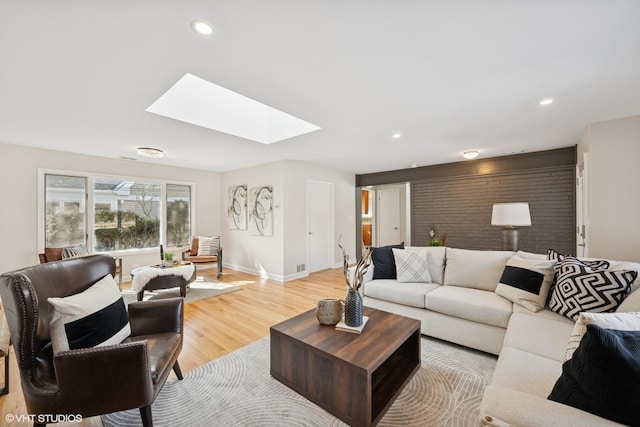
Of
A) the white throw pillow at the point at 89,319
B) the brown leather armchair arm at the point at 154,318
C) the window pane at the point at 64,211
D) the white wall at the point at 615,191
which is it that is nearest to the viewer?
the white throw pillow at the point at 89,319

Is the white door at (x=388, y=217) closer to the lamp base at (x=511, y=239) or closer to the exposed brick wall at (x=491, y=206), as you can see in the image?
the exposed brick wall at (x=491, y=206)

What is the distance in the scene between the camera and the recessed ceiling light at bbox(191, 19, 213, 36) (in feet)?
4.86

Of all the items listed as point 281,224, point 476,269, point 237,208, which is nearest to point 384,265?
point 476,269

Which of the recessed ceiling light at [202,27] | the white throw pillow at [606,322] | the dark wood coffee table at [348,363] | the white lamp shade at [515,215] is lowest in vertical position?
the dark wood coffee table at [348,363]

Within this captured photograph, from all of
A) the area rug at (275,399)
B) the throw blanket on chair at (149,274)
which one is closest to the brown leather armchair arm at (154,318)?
the area rug at (275,399)

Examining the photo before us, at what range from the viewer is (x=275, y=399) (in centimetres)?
179

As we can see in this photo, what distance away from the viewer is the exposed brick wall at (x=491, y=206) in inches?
175

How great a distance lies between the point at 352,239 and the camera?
6.76 metres

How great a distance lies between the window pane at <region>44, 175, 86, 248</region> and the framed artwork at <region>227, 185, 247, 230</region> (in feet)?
8.51

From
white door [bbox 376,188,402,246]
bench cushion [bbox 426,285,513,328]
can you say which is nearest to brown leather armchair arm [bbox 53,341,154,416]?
bench cushion [bbox 426,285,513,328]

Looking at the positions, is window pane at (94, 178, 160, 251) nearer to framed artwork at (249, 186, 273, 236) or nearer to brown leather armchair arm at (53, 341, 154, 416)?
framed artwork at (249, 186, 273, 236)

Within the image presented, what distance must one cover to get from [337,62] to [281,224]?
11.6ft

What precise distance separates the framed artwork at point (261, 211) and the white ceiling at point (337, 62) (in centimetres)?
214

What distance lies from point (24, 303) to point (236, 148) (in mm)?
3251
